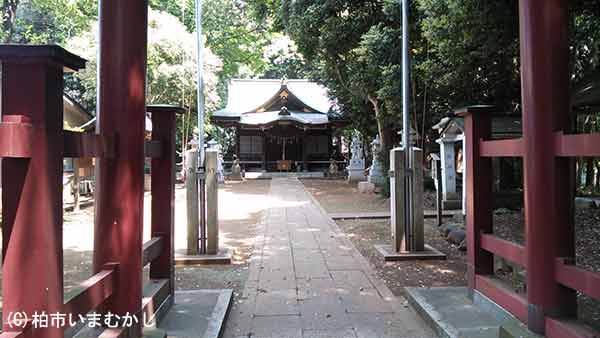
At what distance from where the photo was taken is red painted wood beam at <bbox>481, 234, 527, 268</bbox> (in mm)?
2988

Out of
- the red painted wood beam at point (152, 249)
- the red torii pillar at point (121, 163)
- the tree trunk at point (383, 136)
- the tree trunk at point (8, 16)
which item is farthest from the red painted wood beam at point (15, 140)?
the tree trunk at point (383, 136)

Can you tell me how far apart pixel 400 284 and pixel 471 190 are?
1.70 m

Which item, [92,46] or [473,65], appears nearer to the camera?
[473,65]

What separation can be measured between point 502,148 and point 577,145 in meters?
0.78

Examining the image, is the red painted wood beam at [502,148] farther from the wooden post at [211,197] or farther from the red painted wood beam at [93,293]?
the wooden post at [211,197]

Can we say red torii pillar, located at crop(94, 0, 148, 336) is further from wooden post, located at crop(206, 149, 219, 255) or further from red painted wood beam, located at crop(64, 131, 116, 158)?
wooden post, located at crop(206, 149, 219, 255)

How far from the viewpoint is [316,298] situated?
174 inches

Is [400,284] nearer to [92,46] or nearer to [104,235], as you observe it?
[104,235]

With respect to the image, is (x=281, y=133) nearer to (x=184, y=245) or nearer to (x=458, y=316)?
(x=184, y=245)

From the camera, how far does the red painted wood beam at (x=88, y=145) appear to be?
6.85 feet

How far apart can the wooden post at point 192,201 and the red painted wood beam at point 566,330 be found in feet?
14.2

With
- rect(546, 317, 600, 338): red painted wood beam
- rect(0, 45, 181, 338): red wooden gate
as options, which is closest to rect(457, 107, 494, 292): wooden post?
rect(546, 317, 600, 338): red painted wood beam

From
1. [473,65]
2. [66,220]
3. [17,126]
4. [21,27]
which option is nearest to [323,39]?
[473,65]

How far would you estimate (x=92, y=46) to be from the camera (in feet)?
57.7
